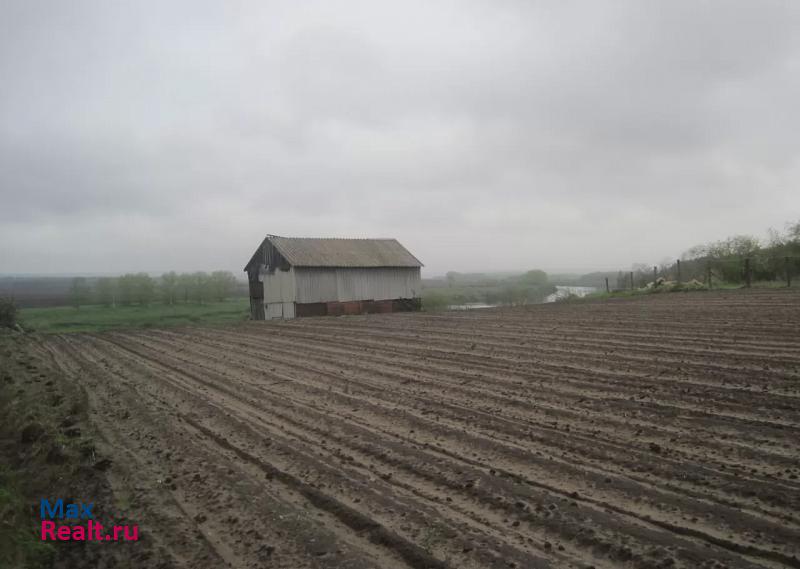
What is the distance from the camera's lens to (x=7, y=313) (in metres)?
26.9

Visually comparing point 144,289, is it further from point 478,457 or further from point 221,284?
point 478,457

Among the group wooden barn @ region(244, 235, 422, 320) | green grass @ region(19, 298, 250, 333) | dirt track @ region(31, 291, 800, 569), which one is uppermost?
wooden barn @ region(244, 235, 422, 320)

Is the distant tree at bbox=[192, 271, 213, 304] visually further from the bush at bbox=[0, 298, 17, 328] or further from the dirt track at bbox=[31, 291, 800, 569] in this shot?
the dirt track at bbox=[31, 291, 800, 569]

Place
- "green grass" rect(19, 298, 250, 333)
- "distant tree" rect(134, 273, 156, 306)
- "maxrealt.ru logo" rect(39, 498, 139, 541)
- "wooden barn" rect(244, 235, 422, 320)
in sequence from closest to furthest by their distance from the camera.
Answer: "maxrealt.ru logo" rect(39, 498, 139, 541) < "wooden barn" rect(244, 235, 422, 320) < "green grass" rect(19, 298, 250, 333) < "distant tree" rect(134, 273, 156, 306)

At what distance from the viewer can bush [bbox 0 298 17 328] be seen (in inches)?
1043

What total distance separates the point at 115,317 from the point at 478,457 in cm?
4013

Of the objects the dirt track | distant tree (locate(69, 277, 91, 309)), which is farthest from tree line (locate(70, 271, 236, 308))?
the dirt track

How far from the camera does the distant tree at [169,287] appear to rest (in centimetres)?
5212

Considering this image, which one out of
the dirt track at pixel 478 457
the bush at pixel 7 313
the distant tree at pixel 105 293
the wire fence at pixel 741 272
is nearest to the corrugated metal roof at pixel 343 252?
the bush at pixel 7 313

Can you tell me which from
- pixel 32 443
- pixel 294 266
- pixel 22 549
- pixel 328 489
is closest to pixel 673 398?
pixel 328 489

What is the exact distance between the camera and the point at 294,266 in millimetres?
29812

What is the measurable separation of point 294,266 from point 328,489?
85.4 feet

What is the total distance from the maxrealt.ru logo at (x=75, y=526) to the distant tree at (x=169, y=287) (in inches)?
2053

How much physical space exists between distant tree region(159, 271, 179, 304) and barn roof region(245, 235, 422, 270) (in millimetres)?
23166
